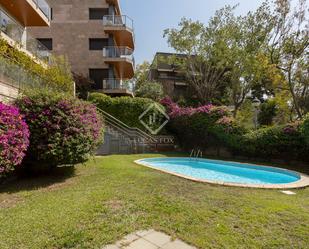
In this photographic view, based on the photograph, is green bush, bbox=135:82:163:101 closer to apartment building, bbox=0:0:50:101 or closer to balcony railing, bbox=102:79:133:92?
balcony railing, bbox=102:79:133:92

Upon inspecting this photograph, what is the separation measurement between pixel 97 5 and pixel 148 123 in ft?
50.7

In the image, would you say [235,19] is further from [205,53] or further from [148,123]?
[148,123]

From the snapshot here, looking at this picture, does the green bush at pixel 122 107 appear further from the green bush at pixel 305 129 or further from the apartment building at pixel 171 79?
the green bush at pixel 305 129

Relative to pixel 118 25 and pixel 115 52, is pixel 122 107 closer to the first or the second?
pixel 115 52

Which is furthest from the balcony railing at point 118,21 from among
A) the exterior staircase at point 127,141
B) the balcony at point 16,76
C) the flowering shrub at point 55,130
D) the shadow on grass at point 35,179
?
the shadow on grass at point 35,179

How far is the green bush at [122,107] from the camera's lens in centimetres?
1895

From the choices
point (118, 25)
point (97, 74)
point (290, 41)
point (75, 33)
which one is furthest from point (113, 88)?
point (290, 41)

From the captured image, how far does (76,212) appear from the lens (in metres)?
4.69

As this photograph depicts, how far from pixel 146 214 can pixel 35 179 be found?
5.08 metres

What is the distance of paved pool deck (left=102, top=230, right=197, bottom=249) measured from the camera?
3488mm

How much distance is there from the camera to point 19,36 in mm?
13727

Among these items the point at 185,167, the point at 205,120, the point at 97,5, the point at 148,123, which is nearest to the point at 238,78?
the point at 205,120

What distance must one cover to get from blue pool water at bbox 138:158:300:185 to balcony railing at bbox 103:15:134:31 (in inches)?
639

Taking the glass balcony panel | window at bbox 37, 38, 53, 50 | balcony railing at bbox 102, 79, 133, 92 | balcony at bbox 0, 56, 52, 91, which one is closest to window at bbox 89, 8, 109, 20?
window at bbox 37, 38, 53, 50
